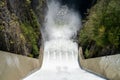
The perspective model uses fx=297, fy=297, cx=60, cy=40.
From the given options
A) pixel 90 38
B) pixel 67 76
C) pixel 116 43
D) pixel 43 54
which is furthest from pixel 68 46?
pixel 116 43

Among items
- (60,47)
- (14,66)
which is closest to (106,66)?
(14,66)

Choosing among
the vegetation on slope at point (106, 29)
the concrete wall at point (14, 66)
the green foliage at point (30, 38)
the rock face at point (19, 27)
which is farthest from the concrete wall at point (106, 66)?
the rock face at point (19, 27)

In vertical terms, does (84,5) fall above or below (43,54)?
above

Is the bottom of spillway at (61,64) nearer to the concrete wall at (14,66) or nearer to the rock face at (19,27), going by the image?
the concrete wall at (14,66)

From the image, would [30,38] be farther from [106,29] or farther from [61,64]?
[106,29]

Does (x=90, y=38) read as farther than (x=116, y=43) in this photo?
Yes

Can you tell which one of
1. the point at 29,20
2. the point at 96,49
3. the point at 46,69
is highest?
the point at 29,20

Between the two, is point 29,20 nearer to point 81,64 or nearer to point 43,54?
point 43,54
